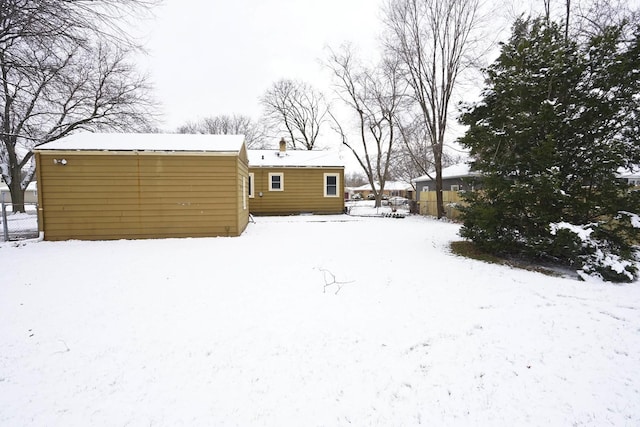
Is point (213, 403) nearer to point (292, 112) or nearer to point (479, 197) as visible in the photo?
point (479, 197)

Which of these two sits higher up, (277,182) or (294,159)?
(294,159)

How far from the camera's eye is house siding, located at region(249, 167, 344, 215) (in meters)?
16.8

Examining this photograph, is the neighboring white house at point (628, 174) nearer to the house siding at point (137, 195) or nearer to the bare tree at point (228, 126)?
the house siding at point (137, 195)

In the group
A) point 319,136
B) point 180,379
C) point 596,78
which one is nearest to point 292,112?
point 319,136

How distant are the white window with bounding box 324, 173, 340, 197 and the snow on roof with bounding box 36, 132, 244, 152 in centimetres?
800

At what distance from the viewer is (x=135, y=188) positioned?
28.6 feet

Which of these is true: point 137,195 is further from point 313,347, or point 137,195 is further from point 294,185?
point 294,185

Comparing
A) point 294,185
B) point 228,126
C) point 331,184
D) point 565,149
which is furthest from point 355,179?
point 565,149

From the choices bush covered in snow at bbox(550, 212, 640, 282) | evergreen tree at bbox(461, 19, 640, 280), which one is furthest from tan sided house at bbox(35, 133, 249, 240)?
bush covered in snow at bbox(550, 212, 640, 282)

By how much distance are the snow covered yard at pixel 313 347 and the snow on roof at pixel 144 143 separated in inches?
164

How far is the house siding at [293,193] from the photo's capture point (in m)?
16.8

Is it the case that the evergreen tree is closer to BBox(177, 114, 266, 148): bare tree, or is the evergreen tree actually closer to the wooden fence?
the wooden fence

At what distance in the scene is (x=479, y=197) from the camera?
708 cm

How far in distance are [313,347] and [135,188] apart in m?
8.09
